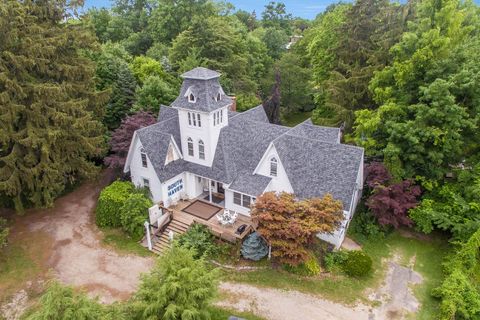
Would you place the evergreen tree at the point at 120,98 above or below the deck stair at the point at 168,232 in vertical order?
above

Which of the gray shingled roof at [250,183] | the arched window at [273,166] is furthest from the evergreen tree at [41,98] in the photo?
the arched window at [273,166]

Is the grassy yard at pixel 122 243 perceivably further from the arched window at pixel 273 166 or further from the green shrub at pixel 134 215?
the arched window at pixel 273 166

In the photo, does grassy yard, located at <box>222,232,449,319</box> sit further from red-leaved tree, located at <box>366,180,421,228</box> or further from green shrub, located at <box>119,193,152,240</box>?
green shrub, located at <box>119,193,152,240</box>

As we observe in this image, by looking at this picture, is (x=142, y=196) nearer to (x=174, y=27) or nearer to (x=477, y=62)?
(x=477, y=62)

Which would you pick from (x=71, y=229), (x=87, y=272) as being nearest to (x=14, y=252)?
(x=71, y=229)

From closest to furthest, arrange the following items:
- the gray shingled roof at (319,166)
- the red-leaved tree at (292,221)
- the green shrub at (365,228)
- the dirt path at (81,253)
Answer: the red-leaved tree at (292,221) → the dirt path at (81,253) → the gray shingled roof at (319,166) → the green shrub at (365,228)

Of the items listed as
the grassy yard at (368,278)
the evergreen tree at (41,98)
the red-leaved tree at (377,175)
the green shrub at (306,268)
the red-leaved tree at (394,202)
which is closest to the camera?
the grassy yard at (368,278)
